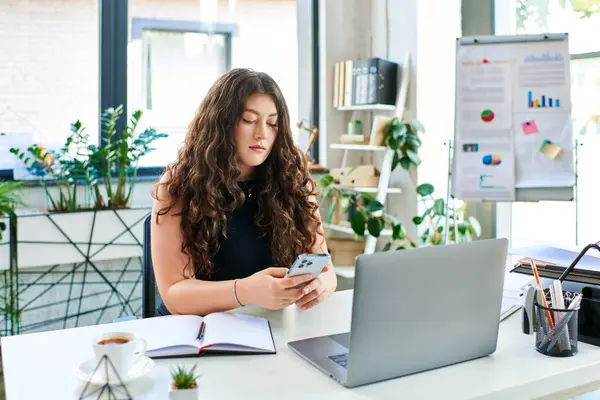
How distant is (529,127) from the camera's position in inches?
110

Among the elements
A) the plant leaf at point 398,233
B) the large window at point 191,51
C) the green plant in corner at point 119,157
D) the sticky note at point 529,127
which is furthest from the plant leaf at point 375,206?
the green plant in corner at point 119,157

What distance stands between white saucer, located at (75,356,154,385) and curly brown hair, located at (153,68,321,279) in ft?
2.12

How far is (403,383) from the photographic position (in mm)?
1132

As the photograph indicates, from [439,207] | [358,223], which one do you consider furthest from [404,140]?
[358,223]

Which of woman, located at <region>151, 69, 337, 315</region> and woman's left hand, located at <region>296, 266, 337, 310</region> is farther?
woman, located at <region>151, 69, 337, 315</region>

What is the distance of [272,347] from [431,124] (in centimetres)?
250

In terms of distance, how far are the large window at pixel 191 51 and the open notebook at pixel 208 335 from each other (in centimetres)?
231

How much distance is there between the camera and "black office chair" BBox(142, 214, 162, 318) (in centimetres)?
190

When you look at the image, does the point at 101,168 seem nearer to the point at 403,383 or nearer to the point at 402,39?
the point at 402,39

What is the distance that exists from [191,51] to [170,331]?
110 inches

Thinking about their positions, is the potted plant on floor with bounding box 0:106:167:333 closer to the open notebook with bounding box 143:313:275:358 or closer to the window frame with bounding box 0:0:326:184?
the window frame with bounding box 0:0:326:184

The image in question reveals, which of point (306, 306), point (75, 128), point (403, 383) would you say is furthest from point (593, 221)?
point (75, 128)

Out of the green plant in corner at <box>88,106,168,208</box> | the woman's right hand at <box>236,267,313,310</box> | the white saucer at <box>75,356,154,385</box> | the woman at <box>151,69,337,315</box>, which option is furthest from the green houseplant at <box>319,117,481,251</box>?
Answer: the white saucer at <box>75,356,154,385</box>

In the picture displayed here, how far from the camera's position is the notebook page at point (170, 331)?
1279 millimetres
